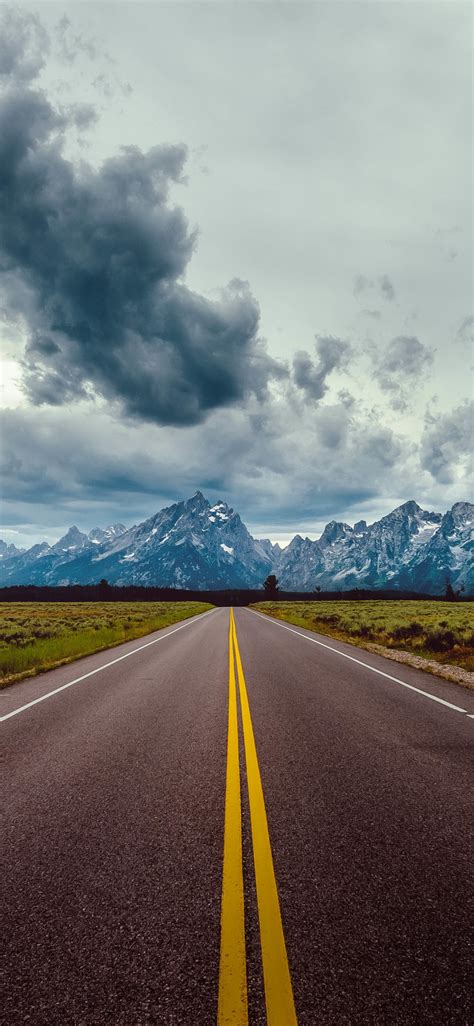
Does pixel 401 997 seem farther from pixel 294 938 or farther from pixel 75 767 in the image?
pixel 75 767

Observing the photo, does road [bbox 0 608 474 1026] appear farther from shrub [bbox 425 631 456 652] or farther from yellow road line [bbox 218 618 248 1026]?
shrub [bbox 425 631 456 652]

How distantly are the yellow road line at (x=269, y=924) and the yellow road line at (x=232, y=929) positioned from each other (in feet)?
0.25

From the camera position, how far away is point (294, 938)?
2596 millimetres

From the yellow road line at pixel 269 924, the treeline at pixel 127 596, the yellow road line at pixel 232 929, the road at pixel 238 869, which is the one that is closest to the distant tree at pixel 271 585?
the treeline at pixel 127 596

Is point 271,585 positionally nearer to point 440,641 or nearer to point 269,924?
point 440,641

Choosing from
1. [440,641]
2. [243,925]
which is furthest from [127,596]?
[243,925]

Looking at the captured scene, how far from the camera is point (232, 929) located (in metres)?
2.66

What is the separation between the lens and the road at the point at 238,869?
225 cm

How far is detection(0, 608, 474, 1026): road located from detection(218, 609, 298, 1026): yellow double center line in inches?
0.4

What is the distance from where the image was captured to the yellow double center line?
2.14 m

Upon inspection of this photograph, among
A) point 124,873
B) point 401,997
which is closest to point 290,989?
point 401,997

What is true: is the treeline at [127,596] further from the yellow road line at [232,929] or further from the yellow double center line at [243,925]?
the yellow road line at [232,929]

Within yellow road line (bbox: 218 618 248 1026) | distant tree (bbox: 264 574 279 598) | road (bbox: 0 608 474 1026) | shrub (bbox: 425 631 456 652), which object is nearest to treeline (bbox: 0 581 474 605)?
distant tree (bbox: 264 574 279 598)

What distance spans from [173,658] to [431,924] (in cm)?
1272
